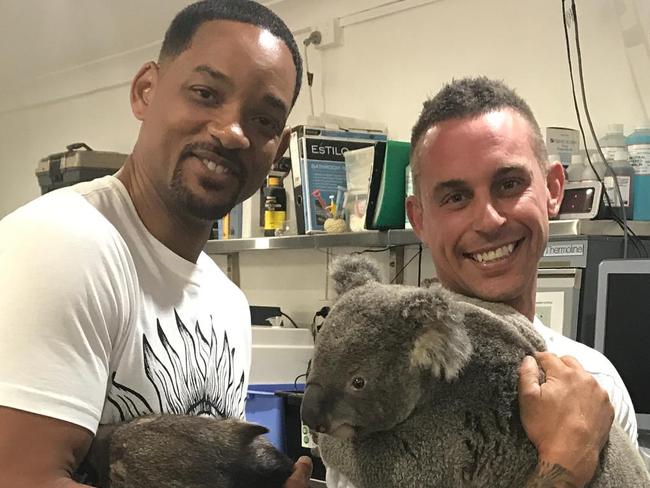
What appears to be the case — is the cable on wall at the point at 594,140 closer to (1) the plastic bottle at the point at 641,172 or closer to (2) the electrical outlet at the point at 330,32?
(1) the plastic bottle at the point at 641,172

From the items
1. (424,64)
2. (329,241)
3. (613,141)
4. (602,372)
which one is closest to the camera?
(602,372)

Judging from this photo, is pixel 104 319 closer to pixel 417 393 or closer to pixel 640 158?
pixel 417 393

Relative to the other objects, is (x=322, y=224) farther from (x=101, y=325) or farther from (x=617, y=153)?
(x=101, y=325)

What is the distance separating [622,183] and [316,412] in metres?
1.82

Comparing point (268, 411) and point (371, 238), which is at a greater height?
point (371, 238)

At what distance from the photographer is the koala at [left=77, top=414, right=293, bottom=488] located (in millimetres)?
961

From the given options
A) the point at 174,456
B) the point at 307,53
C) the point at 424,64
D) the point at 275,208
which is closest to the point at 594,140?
the point at 424,64

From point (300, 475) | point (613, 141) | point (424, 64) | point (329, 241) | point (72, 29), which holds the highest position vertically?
point (72, 29)

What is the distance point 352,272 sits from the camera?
970 millimetres

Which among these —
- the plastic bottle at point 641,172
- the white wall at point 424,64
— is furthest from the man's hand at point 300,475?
the white wall at point 424,64

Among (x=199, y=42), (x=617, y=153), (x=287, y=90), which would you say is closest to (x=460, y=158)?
(x=287, y=90)

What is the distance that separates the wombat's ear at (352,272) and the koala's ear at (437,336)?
13 centimetres

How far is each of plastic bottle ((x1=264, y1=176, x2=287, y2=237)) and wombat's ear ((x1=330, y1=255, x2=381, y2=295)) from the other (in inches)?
91.3

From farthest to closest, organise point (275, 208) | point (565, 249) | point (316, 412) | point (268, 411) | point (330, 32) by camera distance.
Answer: point (330, 32), point (275, 208), point (268, 411), point (565, 249), point (316, 412)
